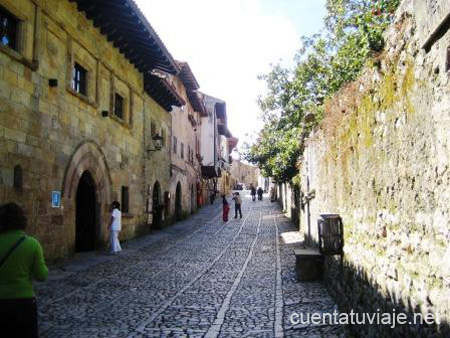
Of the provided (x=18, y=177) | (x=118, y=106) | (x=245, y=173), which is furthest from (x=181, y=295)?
(x=245, y=173)

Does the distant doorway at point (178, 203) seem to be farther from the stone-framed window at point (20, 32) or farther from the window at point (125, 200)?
the stone-framed window at point (20, 32)

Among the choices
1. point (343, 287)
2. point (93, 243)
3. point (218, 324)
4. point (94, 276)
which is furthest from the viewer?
point (93, 243)

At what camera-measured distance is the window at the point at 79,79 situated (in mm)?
12894

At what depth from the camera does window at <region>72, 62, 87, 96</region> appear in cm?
1289

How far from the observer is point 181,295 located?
8242 millimetres

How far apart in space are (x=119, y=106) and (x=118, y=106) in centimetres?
8

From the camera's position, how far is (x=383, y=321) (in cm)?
446

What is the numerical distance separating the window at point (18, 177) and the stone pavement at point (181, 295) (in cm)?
200

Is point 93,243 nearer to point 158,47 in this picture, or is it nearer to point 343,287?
point 158,47

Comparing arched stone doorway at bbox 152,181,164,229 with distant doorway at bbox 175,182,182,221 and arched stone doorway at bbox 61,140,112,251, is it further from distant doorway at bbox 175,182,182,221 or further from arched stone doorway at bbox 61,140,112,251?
arched stone doorway at bbox 61,140,112,251

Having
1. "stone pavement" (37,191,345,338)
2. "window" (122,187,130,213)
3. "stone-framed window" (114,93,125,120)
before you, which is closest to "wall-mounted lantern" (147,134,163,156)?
"stone-framed window" (114,93,125,120)

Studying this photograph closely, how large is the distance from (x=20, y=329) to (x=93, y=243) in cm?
1077

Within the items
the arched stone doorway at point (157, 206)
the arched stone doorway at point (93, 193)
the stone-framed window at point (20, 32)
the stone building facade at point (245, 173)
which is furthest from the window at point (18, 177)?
the stone building facade at point (245, 173)

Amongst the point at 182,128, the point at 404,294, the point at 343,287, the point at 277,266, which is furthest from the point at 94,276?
the point at 182,128
